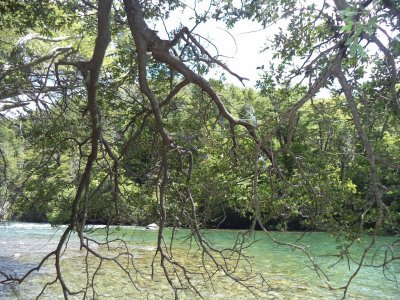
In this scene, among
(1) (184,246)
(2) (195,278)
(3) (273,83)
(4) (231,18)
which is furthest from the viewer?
(1) (184,246)

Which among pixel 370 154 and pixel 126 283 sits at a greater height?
pixel 370 154

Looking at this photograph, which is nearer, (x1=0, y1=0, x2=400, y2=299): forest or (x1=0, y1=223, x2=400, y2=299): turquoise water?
(x1=0, y1=0, x2=400, y2=299): forest

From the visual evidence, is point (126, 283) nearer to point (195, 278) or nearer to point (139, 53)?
point (195, 278)

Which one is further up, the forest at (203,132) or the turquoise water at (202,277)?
the forest at (203,132)

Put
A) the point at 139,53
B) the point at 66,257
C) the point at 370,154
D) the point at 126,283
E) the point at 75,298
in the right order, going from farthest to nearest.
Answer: the point at 66,257
the point at 126,283
the point at 75,298
the point at 139,53
the point at 370,154

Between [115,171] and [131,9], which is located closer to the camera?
[131,9]

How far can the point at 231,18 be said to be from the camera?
221 inches

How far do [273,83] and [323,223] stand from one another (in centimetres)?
177

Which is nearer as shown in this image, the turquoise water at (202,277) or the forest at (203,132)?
the forest at (203,132)

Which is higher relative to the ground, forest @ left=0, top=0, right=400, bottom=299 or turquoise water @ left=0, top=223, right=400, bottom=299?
forest @ left=0, top=0, right=400, bottom=299

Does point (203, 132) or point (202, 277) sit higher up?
point (203, 132)

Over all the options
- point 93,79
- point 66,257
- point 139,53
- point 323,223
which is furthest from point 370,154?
point 66,257

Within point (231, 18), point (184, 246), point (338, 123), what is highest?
point (231, 18)

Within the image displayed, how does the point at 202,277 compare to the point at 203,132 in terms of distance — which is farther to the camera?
the point at 202,277
